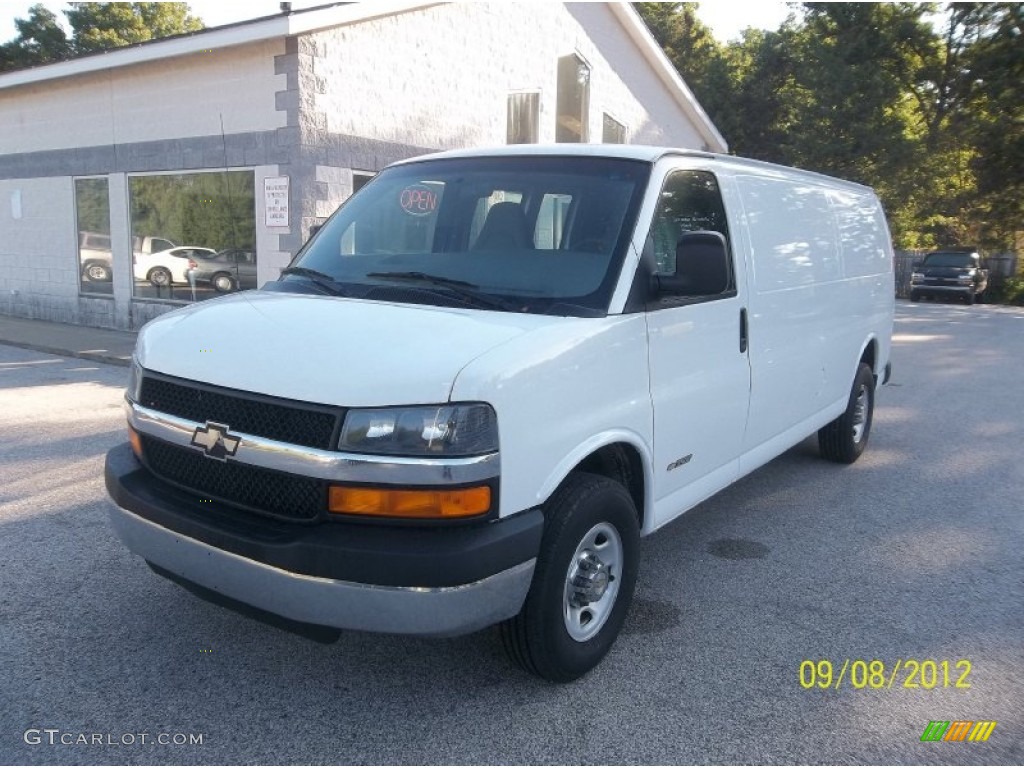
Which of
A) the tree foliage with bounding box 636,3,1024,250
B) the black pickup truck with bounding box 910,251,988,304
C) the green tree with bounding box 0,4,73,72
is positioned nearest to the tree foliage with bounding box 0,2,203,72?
the green tree with bounding box 0,4,73,72

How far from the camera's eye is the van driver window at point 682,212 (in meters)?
3.85

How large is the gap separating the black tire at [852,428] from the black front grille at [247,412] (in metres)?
4.72

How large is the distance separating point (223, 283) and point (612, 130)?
8872mm

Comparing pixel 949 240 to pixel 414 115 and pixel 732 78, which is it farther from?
pixel 414 115

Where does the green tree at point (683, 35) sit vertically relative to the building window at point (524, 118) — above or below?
above

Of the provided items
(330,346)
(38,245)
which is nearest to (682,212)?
(330,346)

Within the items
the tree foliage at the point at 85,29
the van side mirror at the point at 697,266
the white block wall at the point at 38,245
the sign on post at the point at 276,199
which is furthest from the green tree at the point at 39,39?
the van side mirror at the point at 697,266

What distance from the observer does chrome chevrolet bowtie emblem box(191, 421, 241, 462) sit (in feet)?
9.78

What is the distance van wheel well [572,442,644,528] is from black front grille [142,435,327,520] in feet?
3.58

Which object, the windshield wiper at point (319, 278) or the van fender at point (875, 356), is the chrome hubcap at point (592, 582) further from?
the van fender at point (875, 356)

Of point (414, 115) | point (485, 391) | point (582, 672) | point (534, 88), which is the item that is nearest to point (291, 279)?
point (485, 391)

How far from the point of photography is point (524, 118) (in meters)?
14.6

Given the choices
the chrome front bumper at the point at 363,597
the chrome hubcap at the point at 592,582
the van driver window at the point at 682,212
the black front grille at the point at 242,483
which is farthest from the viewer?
the van driver window at the point at 682,212
